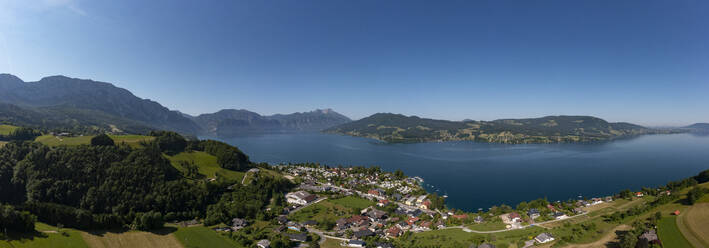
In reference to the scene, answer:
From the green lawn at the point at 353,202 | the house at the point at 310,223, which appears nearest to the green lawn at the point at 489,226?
the green lawn at the point at 353,202

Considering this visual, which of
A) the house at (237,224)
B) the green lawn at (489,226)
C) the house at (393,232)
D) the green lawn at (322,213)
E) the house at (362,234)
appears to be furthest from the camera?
the green lawn at (322,213)

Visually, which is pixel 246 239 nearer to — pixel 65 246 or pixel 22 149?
pixel 65 246

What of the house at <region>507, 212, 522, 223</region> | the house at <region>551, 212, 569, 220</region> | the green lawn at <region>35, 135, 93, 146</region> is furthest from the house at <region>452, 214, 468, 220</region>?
the green lawn at <region>35, 135, 93, 146</region>

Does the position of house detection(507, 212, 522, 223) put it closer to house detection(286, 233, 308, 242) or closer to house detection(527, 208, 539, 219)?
house detection(527, 208, 539, 219)

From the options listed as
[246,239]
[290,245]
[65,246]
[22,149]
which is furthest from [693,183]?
[22,149]

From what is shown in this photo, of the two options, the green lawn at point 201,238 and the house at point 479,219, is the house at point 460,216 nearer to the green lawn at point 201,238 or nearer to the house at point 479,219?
the house at point 479,219

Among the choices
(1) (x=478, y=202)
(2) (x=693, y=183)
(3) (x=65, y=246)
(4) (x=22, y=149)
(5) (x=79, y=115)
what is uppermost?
(5) (x=79, y=115)
